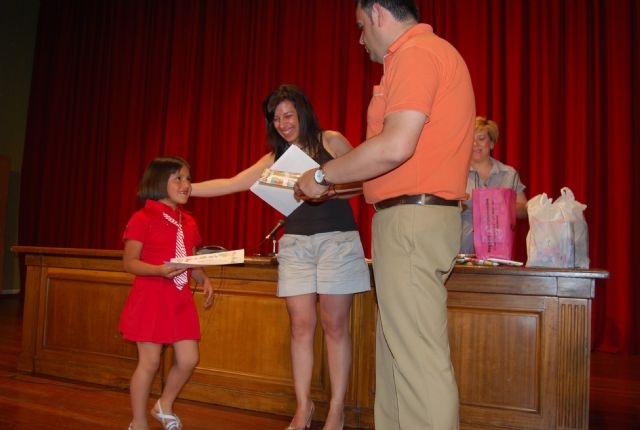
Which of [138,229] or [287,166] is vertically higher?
[287,166]

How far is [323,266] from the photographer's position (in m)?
2.00

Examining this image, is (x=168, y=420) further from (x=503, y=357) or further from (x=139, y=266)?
(x=503, y=357)

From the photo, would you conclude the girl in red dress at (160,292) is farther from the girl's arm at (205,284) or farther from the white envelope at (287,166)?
the white envelope at (287,166)

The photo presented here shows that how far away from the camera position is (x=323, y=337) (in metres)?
2.34

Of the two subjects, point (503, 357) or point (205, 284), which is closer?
point (503, 357)

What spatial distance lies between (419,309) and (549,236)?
101 centimetres

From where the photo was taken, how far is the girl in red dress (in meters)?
1.98

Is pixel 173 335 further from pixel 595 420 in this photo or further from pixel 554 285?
pixel 595 420

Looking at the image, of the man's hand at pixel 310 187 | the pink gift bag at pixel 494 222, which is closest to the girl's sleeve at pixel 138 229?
the man's hand at pixel 310 187

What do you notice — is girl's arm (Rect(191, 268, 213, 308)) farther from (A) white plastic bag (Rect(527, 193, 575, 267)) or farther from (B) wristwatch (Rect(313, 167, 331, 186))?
(A) white plastic bag (Rect(527, 193, 575, 267))

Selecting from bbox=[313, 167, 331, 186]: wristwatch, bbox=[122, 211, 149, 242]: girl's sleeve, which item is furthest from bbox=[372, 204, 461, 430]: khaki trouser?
bbox=[122, 211, 149, 242]: girl's sleeve

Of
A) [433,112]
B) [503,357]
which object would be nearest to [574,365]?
[503,357]

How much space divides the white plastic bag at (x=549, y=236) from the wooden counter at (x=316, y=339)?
97 mm

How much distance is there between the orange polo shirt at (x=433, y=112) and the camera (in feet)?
4.04
